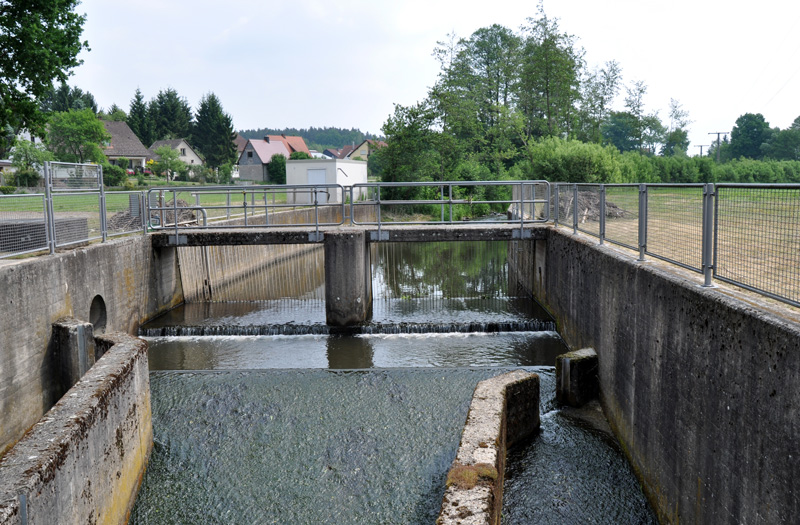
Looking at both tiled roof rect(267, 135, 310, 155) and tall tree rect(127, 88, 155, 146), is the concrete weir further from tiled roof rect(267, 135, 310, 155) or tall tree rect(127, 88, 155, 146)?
tiled roof rect(267, 135, 310, 155)

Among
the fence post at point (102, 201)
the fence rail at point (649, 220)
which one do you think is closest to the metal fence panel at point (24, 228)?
the fence rail at point (649, 220)

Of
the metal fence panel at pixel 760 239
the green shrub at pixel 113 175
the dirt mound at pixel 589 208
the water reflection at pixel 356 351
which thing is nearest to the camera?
the metal fence panel at pixel 760 239

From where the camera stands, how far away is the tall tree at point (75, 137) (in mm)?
54562

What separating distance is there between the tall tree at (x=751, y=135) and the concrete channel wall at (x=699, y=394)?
80649mm

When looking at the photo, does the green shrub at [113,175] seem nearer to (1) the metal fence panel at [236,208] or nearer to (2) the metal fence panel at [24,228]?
(1) the metal fence panel at [236,208]

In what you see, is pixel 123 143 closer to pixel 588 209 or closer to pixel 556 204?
pixel 556 204

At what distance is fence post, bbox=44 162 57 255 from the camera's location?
32.7ft

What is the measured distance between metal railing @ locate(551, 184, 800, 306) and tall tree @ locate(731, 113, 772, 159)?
80.5 m

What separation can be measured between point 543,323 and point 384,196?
23079 mm

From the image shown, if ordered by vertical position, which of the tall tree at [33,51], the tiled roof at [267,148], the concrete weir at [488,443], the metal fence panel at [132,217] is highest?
the tiled roof at [267,148]

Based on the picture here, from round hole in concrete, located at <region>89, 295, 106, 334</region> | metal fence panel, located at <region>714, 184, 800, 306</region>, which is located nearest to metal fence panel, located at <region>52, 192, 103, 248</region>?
round hole in concrete, located at <region>89, 295, 106, 334</region>

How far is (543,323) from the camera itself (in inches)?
550

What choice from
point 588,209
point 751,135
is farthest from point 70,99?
point 588,209

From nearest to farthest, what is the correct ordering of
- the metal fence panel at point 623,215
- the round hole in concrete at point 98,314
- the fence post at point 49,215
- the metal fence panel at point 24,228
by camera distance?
the metal fence panel at point 623,215, the metal fence panel at point 24,228, the fence post at point 49,215, the round hole in concrete at point 98,314
